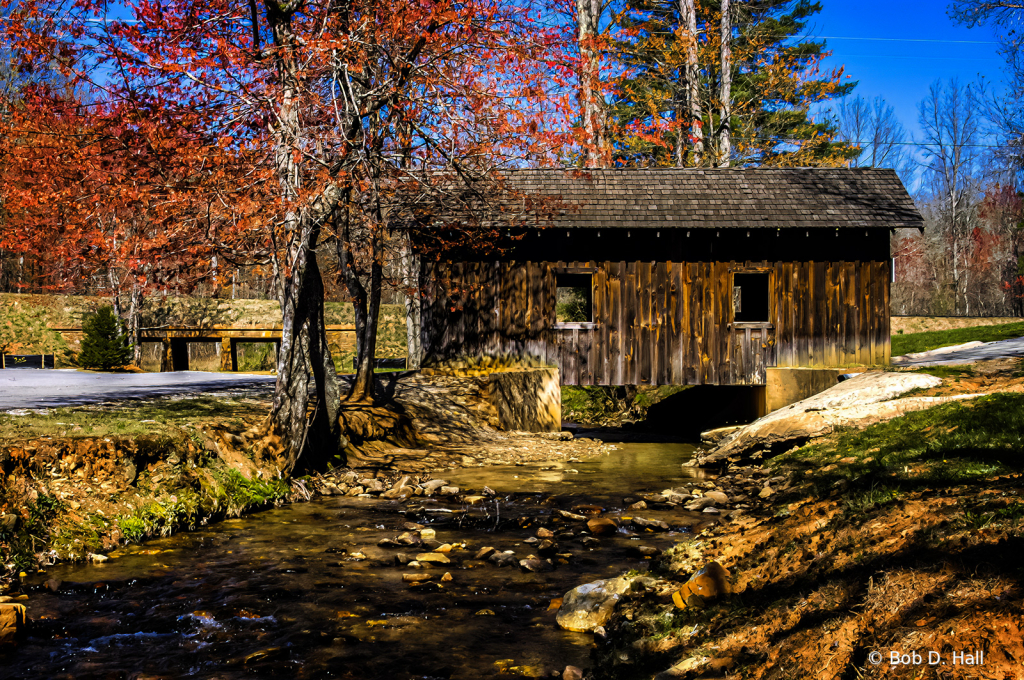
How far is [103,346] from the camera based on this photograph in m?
18.3

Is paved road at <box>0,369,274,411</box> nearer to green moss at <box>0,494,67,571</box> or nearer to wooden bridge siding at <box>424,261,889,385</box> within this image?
green moss at <box>0,494,67,571</box>

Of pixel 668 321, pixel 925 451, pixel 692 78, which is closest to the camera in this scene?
pixel 925 451

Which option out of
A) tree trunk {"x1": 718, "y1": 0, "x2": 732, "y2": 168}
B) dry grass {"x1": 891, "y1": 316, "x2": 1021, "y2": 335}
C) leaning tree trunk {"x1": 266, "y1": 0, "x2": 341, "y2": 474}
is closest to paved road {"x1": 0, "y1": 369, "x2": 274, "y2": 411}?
leaning tree trunk {"x1": 266, "y1": 0, "x2": 341, "y2": 474}

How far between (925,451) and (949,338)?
61.9 ft

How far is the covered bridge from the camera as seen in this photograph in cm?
1591

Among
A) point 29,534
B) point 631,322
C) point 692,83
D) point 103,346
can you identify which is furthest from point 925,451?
point 692,83

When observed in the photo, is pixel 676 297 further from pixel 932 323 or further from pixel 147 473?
pixel 932 323

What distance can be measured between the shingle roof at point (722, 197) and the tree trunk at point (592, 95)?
145 cm

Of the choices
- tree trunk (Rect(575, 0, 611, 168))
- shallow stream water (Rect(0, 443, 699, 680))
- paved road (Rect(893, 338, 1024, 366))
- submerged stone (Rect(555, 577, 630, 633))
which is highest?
tree trunk (Rect(575, 0, 611, 168))

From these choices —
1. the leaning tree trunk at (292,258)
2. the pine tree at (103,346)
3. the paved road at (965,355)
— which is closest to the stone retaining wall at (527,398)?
the leaning tree trunk at (292,258)

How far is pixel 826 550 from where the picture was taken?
15.4ft

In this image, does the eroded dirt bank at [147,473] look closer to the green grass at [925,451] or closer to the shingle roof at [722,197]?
the green grass at [925,451]

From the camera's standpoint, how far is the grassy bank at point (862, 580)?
3.15 meters

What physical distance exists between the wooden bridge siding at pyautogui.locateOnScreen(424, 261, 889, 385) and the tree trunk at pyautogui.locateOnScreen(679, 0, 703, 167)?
9.49 meters
